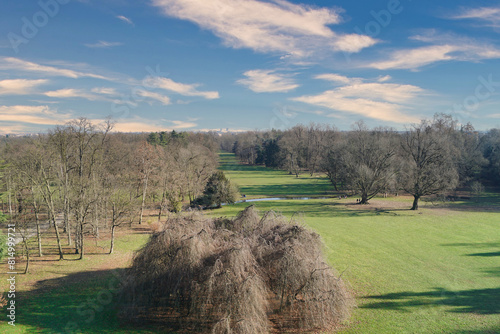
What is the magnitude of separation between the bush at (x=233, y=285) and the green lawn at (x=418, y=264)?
2.71 meters

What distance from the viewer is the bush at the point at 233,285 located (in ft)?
37.8

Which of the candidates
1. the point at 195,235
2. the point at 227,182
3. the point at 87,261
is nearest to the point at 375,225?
the point at 227,182

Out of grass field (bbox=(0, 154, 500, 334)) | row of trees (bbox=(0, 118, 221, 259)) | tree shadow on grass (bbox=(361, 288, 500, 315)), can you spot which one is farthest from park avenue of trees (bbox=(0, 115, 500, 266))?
tree shadow on grass (bbox=(361, 288, 500, 315))

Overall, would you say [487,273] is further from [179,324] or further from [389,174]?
[389,174]

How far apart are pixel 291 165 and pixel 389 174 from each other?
53.9m

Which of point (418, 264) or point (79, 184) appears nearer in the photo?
point (418, 264)

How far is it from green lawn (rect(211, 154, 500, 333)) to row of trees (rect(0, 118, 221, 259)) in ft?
41.3

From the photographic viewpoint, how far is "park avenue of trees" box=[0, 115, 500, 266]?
82.0 feet

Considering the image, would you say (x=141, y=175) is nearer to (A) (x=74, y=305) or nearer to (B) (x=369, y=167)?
(A) (x=74, y=305)

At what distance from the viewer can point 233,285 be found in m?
11.6

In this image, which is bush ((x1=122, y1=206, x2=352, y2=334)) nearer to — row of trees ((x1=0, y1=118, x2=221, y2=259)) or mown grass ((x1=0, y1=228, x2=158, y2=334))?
mown grass ((x1=0, y1=228, x2=158, y2=334))

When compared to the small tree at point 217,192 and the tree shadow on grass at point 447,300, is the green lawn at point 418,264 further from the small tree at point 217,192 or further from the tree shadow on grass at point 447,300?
the small tree at point 217,192

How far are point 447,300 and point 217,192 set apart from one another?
3290 cm

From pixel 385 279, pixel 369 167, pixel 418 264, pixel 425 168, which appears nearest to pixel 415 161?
pixel 425 168
